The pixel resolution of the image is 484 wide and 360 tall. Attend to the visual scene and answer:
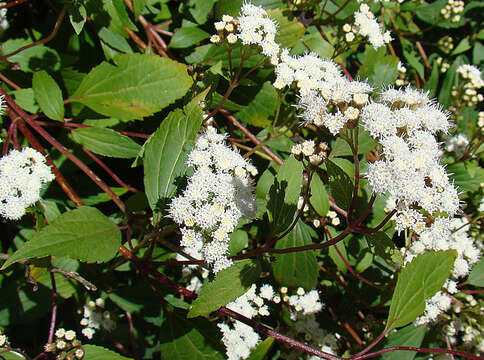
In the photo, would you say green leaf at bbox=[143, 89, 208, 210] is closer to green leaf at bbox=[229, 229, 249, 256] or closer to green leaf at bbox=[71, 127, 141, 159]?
green leaf at bbox=[71, 127, 141, 159]

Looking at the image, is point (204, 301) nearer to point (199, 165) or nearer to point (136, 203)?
point (199, 165)

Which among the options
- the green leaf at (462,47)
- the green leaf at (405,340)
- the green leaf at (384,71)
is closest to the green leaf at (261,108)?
the green leaf at (384,71)

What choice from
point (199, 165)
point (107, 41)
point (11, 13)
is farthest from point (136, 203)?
point (11, 13)

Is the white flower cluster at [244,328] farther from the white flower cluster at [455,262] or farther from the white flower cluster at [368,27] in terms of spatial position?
the white flower cluster at [368,27]

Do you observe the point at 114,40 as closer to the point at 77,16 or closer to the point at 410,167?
the point at 77,16

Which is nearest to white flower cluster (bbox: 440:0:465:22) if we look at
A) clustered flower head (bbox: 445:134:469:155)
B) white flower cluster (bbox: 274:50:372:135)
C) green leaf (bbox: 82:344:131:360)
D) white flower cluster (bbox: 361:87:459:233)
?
clustered flower head (bbox: 445:134:469:155)

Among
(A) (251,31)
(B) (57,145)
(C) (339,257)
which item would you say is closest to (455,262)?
(C) (339,257)
